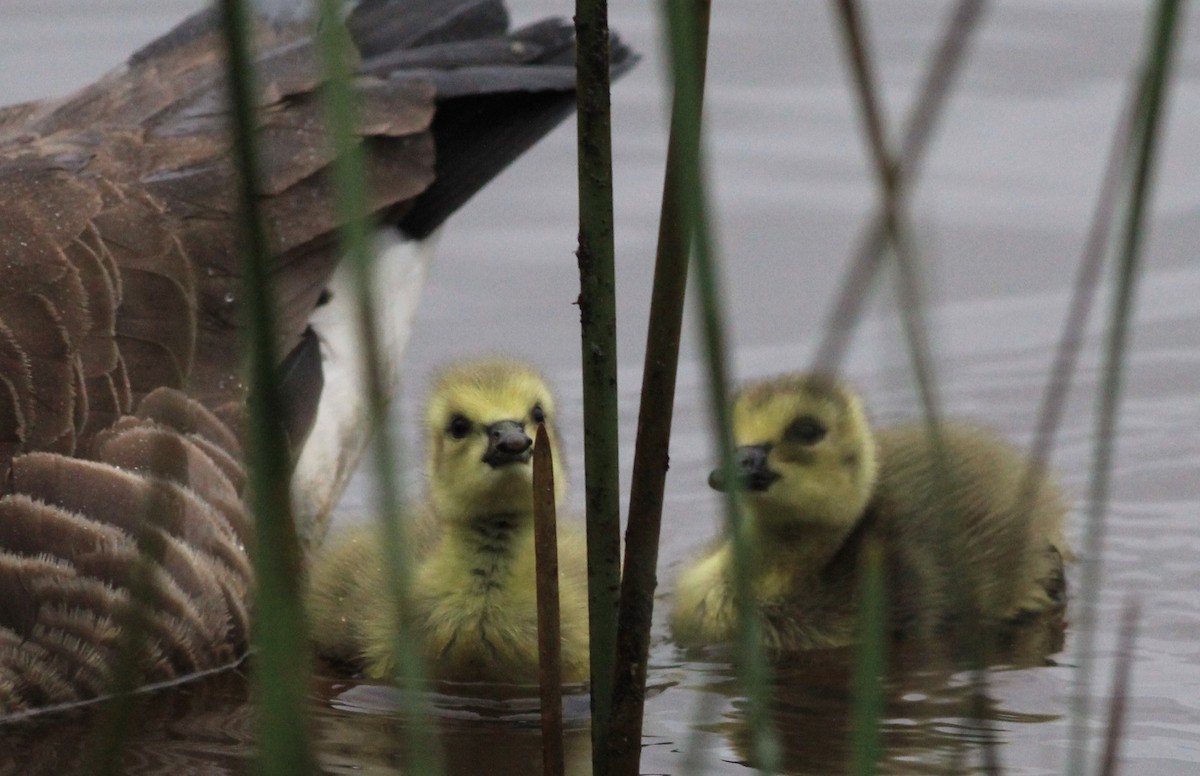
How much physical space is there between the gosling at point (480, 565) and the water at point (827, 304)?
0.35 ft

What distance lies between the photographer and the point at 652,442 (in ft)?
7.29

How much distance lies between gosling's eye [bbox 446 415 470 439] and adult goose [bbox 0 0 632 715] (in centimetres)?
52

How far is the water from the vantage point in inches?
153

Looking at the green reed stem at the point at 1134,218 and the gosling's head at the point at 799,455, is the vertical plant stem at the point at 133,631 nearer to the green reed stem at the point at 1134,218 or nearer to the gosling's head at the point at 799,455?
the green reed stem at the point at 1134,218

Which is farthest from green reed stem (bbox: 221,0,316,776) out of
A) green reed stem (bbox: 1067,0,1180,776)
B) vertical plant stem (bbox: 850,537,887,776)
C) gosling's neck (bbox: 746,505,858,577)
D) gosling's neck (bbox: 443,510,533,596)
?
gosling's neck (bbox: 746,505,858,577)

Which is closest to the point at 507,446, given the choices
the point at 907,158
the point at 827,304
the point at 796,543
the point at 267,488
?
the point at 796,543

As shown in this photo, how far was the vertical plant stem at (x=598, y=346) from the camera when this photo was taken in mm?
2197

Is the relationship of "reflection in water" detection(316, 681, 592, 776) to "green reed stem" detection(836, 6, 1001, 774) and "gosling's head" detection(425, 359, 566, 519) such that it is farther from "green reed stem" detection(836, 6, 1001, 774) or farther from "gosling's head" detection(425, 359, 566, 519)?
"green reed stem" detection(836, 6, 1001, 774)

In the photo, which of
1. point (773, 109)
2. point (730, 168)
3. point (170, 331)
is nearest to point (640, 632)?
point (170, 331)

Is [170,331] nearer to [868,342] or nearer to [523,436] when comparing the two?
[523,436]

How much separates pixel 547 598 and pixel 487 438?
1.62 metres

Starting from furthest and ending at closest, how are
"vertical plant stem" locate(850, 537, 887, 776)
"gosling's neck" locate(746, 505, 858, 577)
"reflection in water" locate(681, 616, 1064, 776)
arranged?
1. "gosling's neck" locate(746, 505, 858, 577)
2. "reflection in water" locate(681, 616, 1064, 776)
3. "vertical plant stem" locate(850, 537, 887, 776)

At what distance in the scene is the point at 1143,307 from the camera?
661 cm

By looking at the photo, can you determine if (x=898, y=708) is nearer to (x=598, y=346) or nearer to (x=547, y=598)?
(x=547, y=598)
